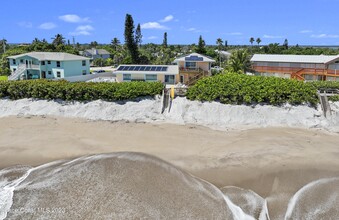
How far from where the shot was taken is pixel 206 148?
2034 centimetres

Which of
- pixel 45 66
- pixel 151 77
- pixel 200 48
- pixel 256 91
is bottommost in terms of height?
pixel 256 91

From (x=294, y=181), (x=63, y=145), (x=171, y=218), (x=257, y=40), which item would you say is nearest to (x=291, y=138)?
(x=294, y=181)

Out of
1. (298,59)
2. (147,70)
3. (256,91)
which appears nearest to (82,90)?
(147,70)

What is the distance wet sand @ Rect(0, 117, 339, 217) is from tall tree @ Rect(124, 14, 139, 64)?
137 ft

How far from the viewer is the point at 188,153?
1950cm

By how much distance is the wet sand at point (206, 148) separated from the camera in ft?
53.6

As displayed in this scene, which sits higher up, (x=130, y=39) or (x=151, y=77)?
(x=130, y=39)

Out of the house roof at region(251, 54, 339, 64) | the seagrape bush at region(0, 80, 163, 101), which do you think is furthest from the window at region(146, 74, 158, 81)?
the house roof at region(251, 54, 339, 64)

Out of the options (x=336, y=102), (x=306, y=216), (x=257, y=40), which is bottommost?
(x=306, y=216)

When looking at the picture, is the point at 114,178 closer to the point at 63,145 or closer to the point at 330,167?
the point at 63,145

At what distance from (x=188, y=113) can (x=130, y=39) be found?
140 feet

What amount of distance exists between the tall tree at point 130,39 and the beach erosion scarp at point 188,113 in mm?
38412

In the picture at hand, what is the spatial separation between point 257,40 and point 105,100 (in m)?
108

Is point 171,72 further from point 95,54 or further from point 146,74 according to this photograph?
point 95,54
